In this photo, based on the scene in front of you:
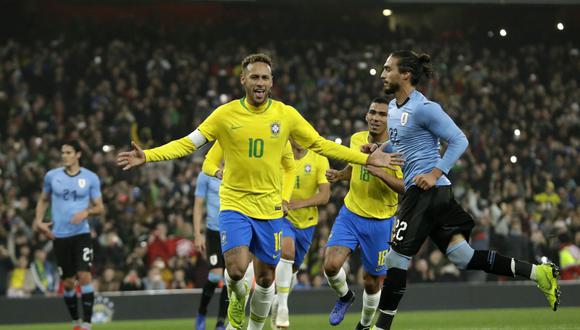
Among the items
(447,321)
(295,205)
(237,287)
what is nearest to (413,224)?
(237,287)

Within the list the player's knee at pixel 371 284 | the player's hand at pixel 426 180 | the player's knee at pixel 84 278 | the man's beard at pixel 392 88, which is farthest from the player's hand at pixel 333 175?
the player's knee at pixel 84 278

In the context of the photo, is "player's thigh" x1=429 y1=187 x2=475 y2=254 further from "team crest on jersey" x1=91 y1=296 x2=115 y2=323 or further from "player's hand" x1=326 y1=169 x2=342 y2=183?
"team crest on jersey" x1=91 y1=296 x2=115 y2=323

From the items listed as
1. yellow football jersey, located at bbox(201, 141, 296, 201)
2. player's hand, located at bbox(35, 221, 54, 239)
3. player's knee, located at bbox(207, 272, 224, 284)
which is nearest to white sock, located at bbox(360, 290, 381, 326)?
yellow football jersey, located at bbox(201, 141, 296, 201)

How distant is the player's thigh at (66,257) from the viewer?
43.7ft

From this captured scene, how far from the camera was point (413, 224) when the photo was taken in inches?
355

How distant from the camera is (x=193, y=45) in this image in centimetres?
2692

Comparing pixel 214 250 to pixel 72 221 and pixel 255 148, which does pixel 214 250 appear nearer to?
pixel 72 221

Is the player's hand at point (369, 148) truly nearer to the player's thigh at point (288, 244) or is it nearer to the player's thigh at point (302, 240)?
the player's thigh at point (288, 244)

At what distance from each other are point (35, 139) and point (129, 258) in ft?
14.0

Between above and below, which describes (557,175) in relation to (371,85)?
below

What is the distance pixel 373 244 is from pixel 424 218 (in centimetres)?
218

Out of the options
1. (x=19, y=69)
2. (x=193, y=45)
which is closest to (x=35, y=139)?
(x=19, y=69)

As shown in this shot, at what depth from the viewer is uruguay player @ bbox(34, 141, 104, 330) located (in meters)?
13.2

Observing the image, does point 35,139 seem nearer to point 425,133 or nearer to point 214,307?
point 214,307
